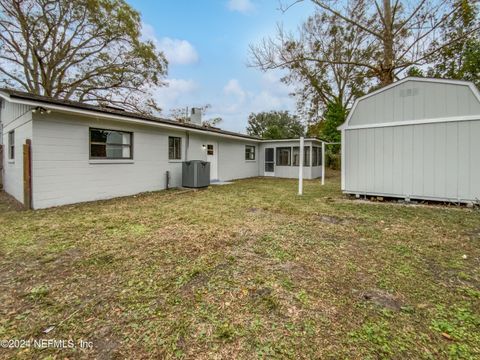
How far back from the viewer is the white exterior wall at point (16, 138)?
648cm

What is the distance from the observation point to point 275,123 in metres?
33.0

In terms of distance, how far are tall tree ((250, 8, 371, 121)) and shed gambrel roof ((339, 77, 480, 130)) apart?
4.93 metres

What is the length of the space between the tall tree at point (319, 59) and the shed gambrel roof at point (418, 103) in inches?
194

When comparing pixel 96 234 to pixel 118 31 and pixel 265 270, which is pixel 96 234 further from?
pixel 118 31

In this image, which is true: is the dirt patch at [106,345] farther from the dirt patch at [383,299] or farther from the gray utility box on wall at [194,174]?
the gray utility box on wall at [194,174]

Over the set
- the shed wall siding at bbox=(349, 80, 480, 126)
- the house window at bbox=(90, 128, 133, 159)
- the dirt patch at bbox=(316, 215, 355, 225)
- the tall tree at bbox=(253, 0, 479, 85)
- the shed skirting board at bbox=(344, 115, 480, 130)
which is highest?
the tall tree at bbox=(253, 0, 479, 85)

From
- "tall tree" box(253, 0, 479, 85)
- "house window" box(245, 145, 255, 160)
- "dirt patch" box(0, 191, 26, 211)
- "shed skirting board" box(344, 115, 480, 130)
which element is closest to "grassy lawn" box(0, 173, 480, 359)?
"dirt patch" box(0, 191, 26, 211)

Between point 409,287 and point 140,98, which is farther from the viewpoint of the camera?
point 140,98

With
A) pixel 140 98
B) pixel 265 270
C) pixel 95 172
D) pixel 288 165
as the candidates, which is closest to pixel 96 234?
pixel 265 270

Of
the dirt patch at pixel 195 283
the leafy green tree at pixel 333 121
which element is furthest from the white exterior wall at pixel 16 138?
the leafy green tree at pixel 333 121

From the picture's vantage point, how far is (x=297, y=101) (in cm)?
2334

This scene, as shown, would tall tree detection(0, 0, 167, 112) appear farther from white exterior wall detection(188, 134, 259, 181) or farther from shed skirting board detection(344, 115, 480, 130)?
shed skirting board detection(344, 115, 480, 130)

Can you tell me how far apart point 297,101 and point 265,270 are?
22.8 meters

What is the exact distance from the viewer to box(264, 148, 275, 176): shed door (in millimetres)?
16234
